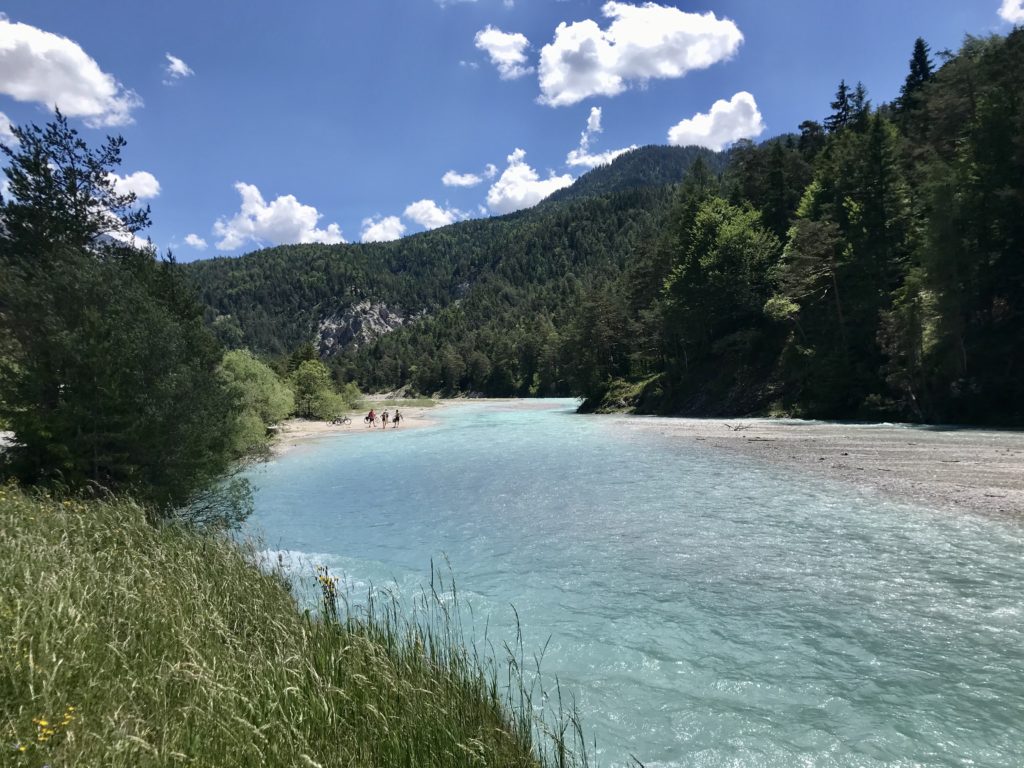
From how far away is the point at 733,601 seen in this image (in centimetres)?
1045

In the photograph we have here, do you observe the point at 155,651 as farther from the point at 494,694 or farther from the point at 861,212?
the point at 861,212

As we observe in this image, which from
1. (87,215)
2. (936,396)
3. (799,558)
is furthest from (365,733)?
(936,396)

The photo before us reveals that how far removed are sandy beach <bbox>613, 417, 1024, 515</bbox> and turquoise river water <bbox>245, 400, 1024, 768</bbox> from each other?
5.78 feet

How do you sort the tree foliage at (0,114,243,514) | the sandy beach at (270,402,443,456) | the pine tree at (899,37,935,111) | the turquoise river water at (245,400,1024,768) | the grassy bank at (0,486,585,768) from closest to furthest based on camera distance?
1. the grassy bank at (0,486,585,768)
2. the turquoise river water at (245,400,1024,768)
3. the tree foliage at (0,114,243,514)
4. the sandy beach at (270,402,443,456)
5. the pine tree at (899,37,935,111)

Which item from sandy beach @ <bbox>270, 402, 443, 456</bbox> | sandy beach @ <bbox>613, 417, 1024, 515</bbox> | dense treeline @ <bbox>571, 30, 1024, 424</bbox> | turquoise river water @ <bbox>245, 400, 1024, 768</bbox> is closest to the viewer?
turquoise river water @ <bbox>245, 400, 1024, 768</bbox>

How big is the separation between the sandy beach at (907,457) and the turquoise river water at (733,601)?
1.76m

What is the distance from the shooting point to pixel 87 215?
73.9 ft

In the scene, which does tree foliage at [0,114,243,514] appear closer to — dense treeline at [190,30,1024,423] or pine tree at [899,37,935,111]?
dense treeline at [190,30,1024,423]

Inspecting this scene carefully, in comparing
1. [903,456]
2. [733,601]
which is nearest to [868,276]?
[903,456]

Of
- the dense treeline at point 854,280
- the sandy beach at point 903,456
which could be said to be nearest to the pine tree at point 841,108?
the dense treeline at point 854,280

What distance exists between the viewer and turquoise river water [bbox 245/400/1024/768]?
661 cm

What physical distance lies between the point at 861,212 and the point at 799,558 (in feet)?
137

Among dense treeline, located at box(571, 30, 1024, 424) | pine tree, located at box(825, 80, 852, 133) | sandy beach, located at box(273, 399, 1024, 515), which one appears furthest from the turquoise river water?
pine tree, located at box(825, 80, 852, 133)

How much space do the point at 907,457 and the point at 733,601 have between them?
18125 mm
